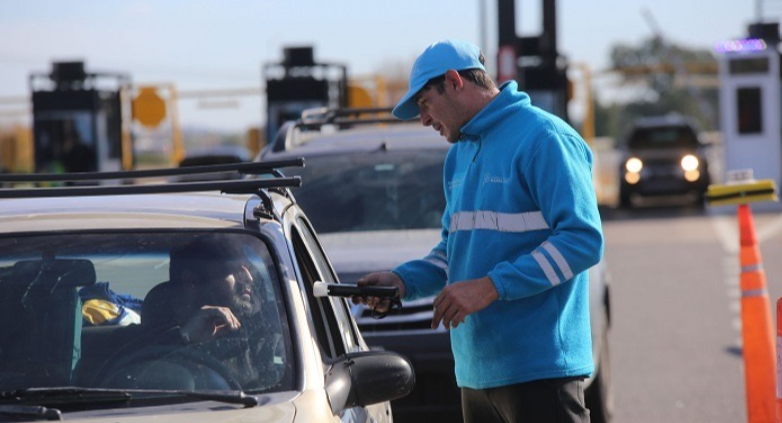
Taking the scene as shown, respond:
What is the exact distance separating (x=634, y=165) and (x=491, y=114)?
88.5 ft

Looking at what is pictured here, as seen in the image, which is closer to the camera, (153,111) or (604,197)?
(153,111)

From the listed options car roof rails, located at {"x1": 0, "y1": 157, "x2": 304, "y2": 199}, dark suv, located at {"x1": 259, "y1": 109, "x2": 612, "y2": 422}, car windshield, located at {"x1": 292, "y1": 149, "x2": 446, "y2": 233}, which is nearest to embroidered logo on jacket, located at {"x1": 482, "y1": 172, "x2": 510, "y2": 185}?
car roof rails, located at {"x1": 0, "y1": 157, "x2": 304, "y2": 199}

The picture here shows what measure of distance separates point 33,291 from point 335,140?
5.02 m

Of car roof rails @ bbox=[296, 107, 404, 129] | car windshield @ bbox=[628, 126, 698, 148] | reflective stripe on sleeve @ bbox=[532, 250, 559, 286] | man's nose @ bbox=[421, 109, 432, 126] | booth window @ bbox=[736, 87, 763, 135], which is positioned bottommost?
car windshield @ bbox=[628, 126, 698, 148]

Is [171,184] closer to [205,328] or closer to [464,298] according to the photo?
[205,328]

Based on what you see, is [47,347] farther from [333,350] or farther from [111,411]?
[333,350]

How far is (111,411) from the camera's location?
3975 millimetres

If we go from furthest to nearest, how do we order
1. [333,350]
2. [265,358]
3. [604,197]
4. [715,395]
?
[604,197], [715,395], [333,350], [265,358]

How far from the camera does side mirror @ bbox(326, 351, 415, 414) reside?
4.32 m

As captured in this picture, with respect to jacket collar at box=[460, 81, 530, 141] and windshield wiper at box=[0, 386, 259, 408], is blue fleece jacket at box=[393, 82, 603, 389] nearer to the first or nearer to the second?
jacket collar at box=[460, 81, 530, 141]

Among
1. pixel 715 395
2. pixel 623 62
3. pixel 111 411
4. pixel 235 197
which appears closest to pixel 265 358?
pixel 111 411

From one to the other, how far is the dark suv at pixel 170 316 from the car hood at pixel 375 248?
2.86 m

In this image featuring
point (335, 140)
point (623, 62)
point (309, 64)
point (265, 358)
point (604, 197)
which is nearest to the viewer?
point (265, 358)

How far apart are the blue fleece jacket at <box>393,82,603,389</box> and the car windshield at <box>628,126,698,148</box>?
2773 centimetres
